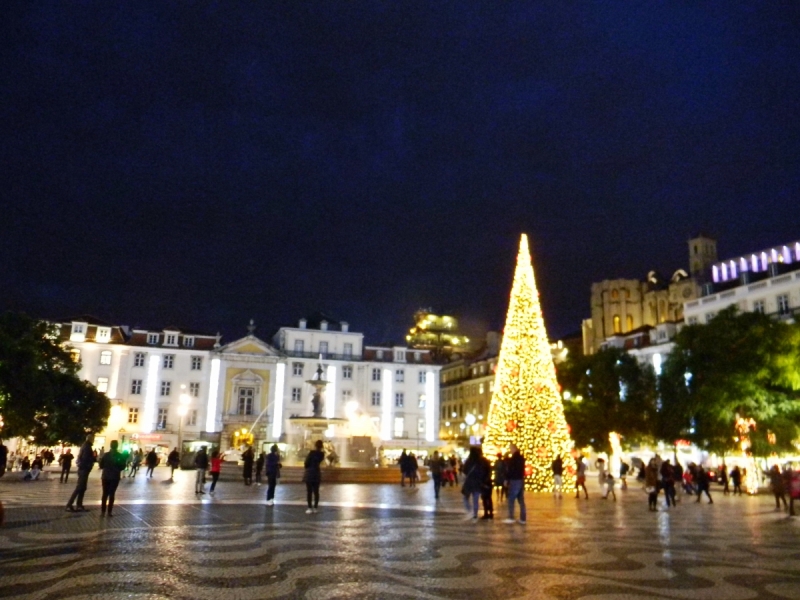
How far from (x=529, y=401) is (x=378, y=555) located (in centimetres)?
1886

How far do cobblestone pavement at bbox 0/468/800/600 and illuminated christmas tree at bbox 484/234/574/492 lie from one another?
9.41m

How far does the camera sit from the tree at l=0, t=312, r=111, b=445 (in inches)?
1503

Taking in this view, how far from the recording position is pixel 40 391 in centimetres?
4000

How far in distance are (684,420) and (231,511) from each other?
32166 mm

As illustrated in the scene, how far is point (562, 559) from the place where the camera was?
10727 millimetres

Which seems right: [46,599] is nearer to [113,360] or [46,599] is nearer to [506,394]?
[506,394]

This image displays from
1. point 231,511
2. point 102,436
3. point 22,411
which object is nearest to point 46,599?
point 231,511

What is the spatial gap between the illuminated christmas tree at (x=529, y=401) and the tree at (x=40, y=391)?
26828mm

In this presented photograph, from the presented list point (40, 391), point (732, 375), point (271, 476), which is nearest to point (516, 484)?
point (271, 476)

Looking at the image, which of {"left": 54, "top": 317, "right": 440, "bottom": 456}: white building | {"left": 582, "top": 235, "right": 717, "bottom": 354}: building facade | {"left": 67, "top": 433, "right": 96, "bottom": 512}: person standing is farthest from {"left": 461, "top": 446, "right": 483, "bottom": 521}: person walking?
{"left": 582, "top": 235, "right": 717, "bottom": 354}: building facade

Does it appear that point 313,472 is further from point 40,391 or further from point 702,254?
point 702,254

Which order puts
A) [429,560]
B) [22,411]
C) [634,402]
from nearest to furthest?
[429,560] < [22,411] < [634,402]

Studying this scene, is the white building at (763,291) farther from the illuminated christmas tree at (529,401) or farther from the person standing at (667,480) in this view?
the person standing at (667,480)

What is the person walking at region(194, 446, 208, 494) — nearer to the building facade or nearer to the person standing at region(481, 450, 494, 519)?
the person standing at region(481, 450, 494, 519)
